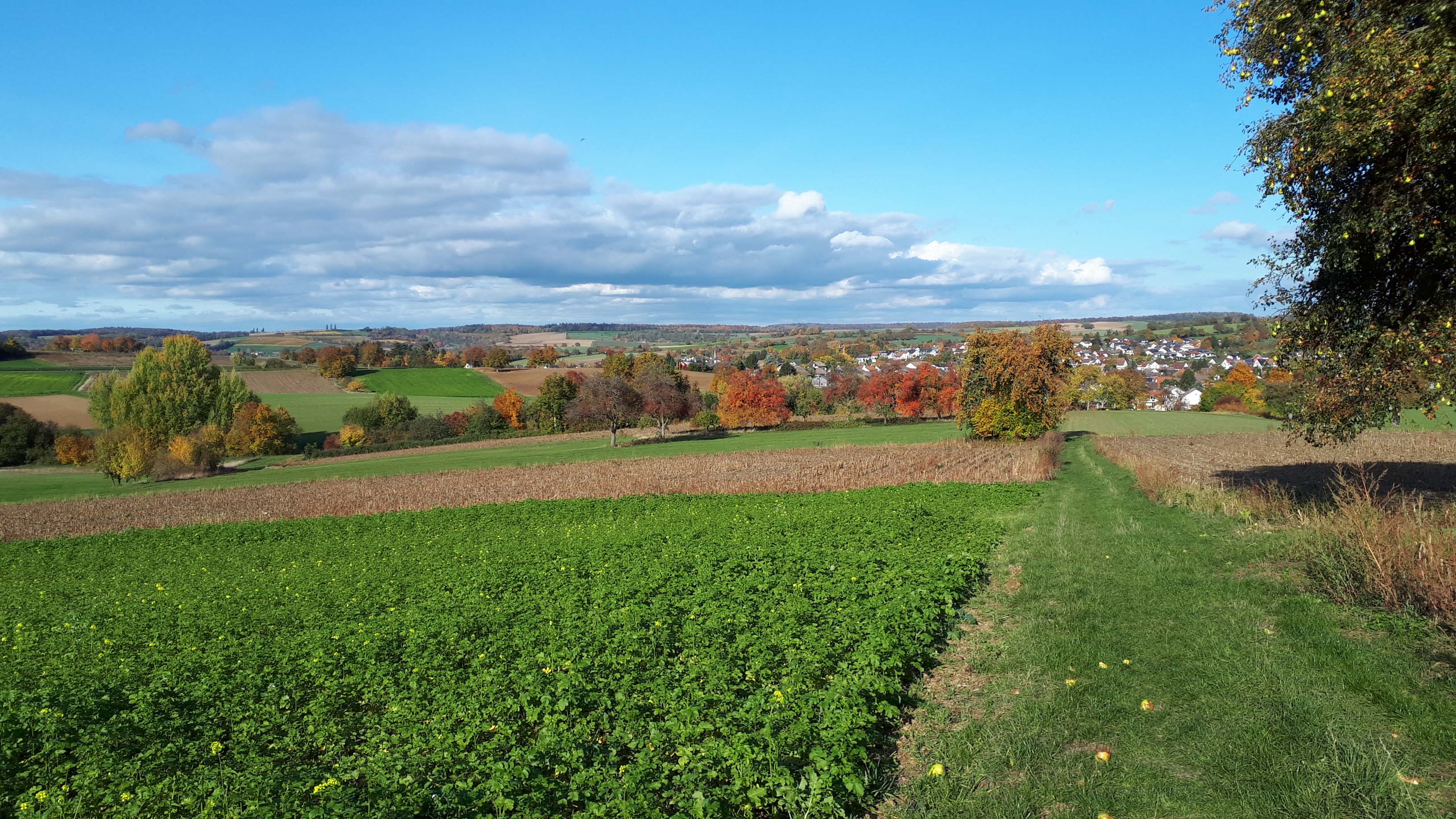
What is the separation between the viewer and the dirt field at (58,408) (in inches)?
3029

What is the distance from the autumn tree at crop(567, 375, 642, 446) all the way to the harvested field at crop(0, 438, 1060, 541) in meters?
22.9

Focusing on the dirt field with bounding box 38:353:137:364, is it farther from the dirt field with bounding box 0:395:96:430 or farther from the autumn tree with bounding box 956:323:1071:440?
the autumn tree with bounding box 956:323:1071:440

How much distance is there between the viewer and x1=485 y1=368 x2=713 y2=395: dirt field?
108 m

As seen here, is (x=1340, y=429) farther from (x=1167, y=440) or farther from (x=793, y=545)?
(x=1167, y=440)

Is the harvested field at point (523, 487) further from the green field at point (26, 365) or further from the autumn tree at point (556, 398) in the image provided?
the green field at point (26, 365)

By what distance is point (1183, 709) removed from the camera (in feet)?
24.6

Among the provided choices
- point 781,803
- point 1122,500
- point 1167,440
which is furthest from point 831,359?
point 781,803

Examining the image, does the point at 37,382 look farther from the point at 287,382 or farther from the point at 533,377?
the point at 533,377

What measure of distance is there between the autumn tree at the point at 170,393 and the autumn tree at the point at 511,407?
2885 centimetres

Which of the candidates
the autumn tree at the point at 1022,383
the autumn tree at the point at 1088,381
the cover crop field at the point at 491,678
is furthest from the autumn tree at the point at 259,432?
the autumn tree at the point at 1088,381

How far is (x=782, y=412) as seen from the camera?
8850 centimetres

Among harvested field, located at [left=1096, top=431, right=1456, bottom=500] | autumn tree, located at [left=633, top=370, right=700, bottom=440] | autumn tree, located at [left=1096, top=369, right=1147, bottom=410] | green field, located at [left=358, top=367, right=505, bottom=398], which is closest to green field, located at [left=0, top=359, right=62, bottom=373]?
green field, located at [left=358, top=367, right=505, bottom=398]

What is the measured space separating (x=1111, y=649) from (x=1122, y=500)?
54.2 feet

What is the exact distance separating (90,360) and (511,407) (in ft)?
225
